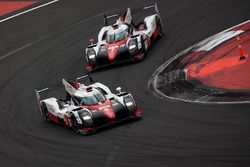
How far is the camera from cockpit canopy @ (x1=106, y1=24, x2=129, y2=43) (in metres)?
35.2

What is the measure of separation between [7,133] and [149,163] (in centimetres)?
852

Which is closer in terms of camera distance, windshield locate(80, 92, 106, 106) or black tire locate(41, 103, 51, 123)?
windshield locate(80, 92, 106, 106)

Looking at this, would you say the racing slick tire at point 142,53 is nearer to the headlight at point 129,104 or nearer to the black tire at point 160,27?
the black tire at point 160,27

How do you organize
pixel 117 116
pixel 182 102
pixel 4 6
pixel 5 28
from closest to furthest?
pixel 117 116 → pixel 182 102 → pixel 5 28 → pixel 4 6

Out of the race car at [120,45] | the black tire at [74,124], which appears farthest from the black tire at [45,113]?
the race car at [120,45]

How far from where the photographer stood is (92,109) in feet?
86.8

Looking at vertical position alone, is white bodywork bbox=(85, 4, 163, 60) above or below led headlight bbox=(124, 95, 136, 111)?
above

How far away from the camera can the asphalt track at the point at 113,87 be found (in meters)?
22.8

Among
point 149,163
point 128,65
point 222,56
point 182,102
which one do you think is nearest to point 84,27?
point 128,65

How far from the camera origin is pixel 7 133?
28.6 meters

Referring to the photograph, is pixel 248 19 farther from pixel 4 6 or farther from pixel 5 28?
pixel 4 6

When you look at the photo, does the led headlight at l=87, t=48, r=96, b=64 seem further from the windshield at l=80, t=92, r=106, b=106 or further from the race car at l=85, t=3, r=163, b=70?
the windshield at l=80, t=92, r=106, b=106

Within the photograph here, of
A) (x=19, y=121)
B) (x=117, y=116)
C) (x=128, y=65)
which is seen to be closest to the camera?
(x=117, y=116)

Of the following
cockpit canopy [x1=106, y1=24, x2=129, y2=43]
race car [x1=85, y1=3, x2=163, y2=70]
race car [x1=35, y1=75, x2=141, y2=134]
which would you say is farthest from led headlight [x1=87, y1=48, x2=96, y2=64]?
race car [x1=35, y1=75, x2=141, y2=134]
